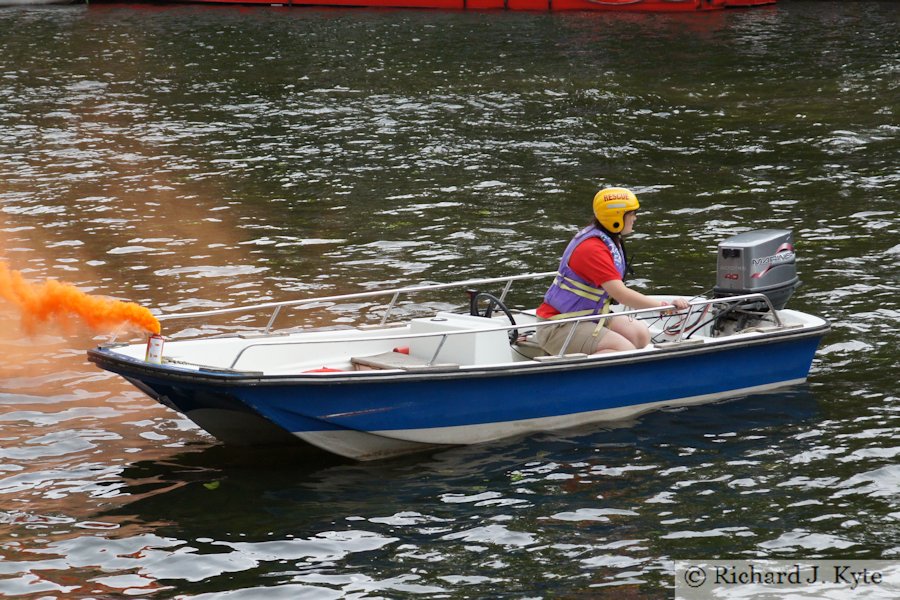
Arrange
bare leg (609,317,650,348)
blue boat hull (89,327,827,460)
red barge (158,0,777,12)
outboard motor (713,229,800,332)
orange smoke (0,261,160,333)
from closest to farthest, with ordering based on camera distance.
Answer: blue boat hull (89,327,827,460) < orange smoke (0,261,160,333) < bare leg (609,317,650,348) < outboard motor (713,229,800,332) < red barge (158,0,777,12)

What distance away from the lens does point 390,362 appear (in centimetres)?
1239

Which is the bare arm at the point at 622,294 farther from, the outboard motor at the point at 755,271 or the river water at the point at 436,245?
the outboard motor at the point at 755,271

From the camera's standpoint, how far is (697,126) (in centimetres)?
2700

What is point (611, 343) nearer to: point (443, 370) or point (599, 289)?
point (599, 289)

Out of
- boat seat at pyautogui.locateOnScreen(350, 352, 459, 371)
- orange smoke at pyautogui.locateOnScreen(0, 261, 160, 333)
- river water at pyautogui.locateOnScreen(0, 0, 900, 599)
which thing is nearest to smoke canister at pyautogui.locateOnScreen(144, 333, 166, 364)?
orange smoke at pyautogui.locateOnScreen(0, 261, 160, 333)

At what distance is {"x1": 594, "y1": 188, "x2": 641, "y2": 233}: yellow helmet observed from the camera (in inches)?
491

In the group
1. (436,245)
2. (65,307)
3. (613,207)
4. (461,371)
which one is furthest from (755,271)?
(65,307)

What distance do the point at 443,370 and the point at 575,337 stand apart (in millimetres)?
1603

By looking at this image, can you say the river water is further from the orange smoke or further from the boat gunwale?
the boat gunwale

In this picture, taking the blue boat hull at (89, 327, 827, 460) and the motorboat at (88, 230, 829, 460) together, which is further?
the motorboat at (88, 230, 829, 460)

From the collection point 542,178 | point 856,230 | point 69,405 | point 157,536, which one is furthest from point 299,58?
point 157,536

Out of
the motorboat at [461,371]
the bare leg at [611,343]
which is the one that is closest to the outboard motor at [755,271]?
the motorboat at [461,371]

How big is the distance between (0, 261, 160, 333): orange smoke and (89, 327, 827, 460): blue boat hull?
502 mm

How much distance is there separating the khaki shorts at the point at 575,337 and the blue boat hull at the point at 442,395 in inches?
12.1
